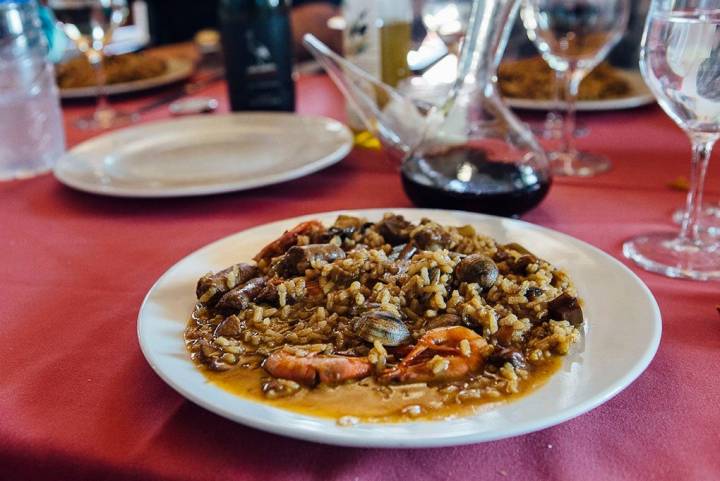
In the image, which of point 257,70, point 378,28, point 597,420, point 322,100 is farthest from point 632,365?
point 322,100

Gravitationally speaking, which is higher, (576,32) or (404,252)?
(576,32)

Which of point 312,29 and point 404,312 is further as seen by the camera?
point 312,29

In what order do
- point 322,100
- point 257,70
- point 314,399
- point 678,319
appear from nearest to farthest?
point 314,399, point 678,319, point 257,70, point 322,100

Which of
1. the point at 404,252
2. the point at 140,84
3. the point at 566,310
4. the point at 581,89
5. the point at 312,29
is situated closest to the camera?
the point at 566,310

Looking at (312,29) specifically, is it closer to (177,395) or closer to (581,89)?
(581,89)

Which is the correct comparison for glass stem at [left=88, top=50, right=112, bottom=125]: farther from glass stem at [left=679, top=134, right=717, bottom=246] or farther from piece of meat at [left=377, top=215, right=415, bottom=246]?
glass stem at [left=679, top=134, right=717, bottom=246]

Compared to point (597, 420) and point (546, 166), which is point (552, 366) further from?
point (546, 166)

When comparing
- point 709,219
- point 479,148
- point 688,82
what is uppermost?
point 688,82

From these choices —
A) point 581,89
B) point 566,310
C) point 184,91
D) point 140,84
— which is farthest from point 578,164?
point 140,84
